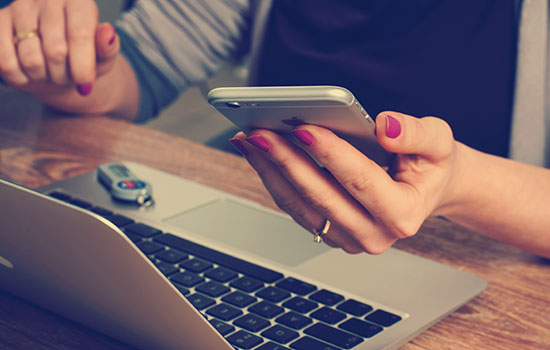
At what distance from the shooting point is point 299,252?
0.58 m

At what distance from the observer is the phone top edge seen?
37cm

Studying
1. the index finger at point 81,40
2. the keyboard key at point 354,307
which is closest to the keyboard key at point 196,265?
the keyboard key at point 354,307

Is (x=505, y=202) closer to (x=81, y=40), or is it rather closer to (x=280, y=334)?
(x=280, y=334)

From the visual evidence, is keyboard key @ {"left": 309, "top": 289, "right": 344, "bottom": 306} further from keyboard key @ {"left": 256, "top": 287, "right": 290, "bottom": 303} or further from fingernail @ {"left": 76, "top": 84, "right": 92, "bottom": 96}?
fingernail @ {"left": 76, "top": 84, "right": 92, "bottom": 96}

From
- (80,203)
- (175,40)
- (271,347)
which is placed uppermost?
(175,40)

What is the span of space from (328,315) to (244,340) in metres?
0.07

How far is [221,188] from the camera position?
0.73m

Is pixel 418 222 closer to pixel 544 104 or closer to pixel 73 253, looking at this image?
pixel 73 253

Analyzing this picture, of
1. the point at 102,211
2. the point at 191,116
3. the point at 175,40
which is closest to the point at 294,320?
the point at 102,211

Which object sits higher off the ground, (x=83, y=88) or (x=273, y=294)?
(x=83, y=88)

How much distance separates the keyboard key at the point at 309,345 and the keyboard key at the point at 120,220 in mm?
233

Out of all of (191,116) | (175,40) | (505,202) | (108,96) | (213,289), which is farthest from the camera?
(191,116)

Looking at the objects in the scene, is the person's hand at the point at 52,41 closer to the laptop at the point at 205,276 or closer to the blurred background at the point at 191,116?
the laptop at the point at 205,276

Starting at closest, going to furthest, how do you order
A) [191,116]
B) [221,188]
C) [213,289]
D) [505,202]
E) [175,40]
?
1. [213,289]
2. [505,202]
3. [221,188]
4. [175,40]
5. [191,116]
